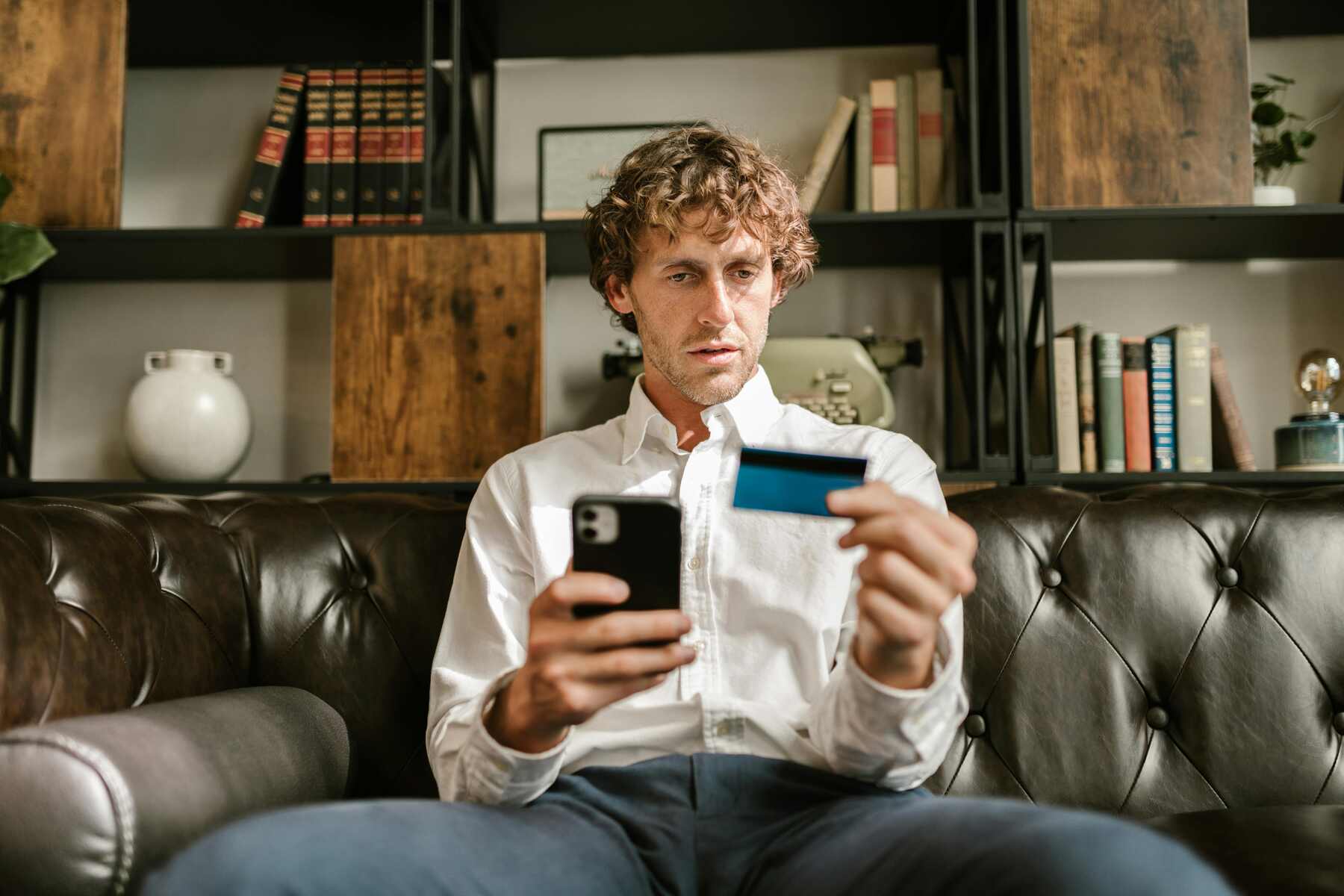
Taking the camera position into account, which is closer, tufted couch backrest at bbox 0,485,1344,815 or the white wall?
tufted couch backrest at bbox 0,485,1344,815

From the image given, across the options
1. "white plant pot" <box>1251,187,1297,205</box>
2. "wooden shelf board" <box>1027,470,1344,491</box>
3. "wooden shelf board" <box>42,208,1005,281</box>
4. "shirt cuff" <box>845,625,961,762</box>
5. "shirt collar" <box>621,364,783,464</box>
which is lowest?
"shirt cuff" <box>845,625,961,762</box>

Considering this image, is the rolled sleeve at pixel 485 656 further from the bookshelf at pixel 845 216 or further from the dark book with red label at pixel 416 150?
the dark book with red label at pixel 416 150

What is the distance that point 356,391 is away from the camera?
77.1 inches

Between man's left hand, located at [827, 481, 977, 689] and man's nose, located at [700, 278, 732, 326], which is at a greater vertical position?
man's nose, located at [700, 278, 732, 326]

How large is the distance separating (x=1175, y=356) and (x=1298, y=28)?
826 millimetres

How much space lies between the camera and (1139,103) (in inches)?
76.2

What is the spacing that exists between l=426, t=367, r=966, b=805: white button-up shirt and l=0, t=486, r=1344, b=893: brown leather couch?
0.71 feet

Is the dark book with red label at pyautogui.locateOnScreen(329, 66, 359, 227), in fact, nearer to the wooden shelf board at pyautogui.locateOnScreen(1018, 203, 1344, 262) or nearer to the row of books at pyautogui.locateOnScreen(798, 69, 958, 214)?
the row of books at pyautogui.locateOnScreen(798, 69, 958, 214)

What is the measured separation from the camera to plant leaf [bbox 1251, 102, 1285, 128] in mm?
2066

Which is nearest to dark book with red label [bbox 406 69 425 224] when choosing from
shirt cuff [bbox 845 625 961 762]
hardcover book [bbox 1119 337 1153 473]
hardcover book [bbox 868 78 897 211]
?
hardcover book [bbox 868 78 897 211]

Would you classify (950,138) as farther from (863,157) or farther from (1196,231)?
(1196,231)

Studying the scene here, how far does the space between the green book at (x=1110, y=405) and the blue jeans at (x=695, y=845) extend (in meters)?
1.06

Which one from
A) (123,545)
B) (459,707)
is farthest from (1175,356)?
(123,545)

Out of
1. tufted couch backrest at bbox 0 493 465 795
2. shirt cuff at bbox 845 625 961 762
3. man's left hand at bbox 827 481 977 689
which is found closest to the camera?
man's left hand at bbox 827 481 977 689
